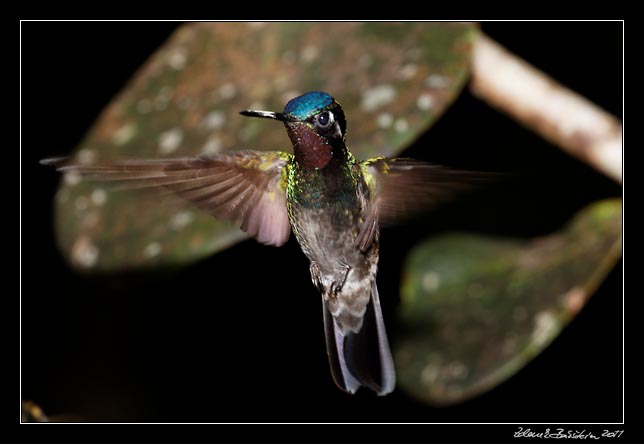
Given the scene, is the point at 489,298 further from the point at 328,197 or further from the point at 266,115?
the point at 266,115

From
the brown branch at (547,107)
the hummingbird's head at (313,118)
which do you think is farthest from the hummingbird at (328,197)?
the brown branch at (547,107)

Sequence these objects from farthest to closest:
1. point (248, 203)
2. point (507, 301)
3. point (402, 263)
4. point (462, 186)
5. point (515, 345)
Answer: point (402, 263), point (507, 301), point (515, 345), point (248, 203), point (462, 186)

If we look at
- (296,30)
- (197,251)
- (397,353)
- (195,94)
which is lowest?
(397,353)

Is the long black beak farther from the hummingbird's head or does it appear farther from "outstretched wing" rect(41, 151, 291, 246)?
"outstretched wing" rect(41, 151, 291, 246)

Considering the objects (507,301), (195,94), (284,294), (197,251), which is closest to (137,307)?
(284,294)

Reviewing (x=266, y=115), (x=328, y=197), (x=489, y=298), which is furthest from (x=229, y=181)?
(x=489, y=298)

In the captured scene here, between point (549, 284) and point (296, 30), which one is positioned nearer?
point (549, 284)

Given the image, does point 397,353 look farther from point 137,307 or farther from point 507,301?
point 137,307

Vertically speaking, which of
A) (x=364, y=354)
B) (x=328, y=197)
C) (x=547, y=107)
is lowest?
(x=364, y=354)
